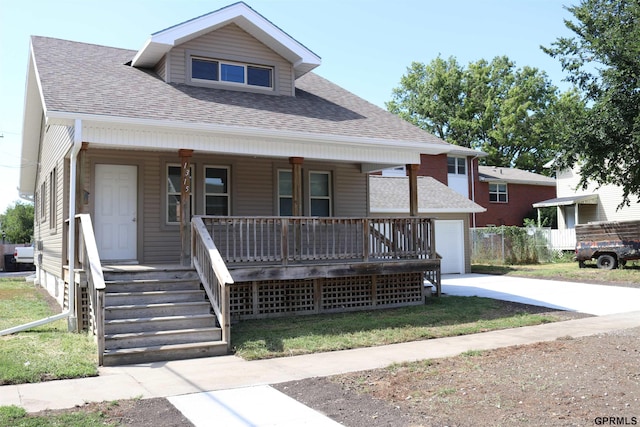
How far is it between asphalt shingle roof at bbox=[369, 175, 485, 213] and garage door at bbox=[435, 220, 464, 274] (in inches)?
27.4

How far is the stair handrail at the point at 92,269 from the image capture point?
25.5 feet

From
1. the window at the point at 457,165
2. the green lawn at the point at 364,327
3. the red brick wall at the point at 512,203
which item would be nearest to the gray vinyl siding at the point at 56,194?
the green lawn at the point at 364,327

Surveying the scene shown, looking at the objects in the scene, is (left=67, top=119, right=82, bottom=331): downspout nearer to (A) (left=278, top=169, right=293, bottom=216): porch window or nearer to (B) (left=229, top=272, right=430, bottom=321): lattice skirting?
(B) (left=229, top=272, right=430, bottom=321): lattice skirting

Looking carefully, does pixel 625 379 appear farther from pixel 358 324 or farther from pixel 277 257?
pixel 277 257

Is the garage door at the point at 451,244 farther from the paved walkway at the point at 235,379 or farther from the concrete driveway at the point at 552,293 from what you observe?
the paved walkway at the point at 235,379

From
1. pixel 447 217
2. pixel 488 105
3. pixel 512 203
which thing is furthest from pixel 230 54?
pixel 488 105

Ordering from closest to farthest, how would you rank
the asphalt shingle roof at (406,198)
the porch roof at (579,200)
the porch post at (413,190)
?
the porch post at (413,190) → the asphalt shingle roof at (406,198) → the porch roof at (579,200)

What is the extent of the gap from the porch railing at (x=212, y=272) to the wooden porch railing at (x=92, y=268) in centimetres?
167

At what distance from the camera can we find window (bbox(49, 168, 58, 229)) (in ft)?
49.2

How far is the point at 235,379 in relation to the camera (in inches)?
275

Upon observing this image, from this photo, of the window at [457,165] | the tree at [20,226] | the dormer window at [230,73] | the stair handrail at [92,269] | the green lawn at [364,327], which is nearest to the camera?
the stair handrail at [92,269]

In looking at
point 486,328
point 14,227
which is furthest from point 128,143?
point 14,227

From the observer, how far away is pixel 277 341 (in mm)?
9031

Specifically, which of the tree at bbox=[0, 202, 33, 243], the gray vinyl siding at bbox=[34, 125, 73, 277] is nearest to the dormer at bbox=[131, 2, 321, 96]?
the gray vinyl siding at bbox=[34, 125, 73, 277]
